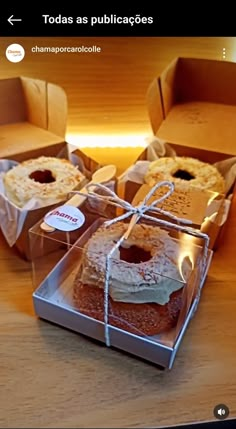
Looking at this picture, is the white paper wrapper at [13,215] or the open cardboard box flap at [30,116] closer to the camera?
the white paper wrapper at [13,215]

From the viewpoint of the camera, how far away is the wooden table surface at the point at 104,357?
0.49m

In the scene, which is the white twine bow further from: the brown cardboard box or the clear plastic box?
the brown cardboard box

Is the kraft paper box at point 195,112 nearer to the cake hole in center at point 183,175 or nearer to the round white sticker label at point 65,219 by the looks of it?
the cake hole in center at point 183,175

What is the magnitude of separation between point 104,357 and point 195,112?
0.47m

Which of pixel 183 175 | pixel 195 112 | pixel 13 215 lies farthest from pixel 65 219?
pixel 195 112

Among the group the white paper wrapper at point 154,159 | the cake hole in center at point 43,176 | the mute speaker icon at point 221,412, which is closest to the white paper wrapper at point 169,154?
the white paper wrapper at point 154,159

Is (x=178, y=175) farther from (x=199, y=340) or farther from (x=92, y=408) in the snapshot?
(x=92, y=408)

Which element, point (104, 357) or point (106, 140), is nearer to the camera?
point (104, 357)

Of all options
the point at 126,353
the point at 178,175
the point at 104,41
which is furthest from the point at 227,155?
the point at 126,353

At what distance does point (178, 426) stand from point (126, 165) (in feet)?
1.47

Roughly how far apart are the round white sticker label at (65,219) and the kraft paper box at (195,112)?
8.7 inches

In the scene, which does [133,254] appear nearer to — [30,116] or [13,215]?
[13,215]

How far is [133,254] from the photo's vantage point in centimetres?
58
